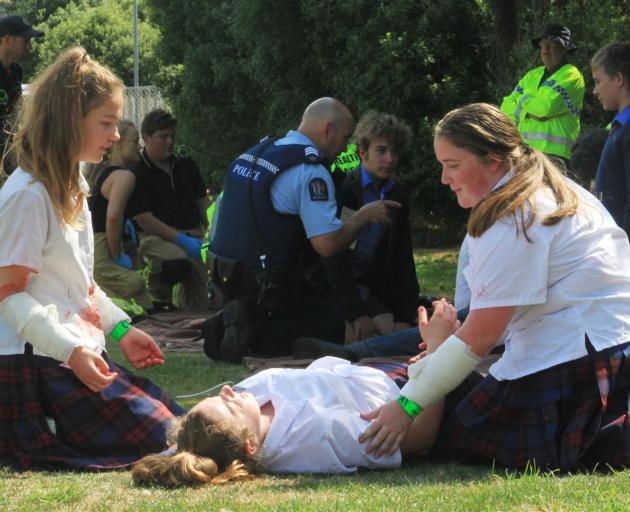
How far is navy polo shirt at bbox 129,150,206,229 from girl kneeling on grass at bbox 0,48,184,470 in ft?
17.7

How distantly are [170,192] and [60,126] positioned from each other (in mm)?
5854

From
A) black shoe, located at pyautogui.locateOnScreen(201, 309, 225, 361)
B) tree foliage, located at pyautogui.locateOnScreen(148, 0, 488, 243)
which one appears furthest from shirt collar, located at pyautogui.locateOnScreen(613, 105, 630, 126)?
tree foliage, located at pyautogui.locateOnScreen(148, 0, 488, 243)

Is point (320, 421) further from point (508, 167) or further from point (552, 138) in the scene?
point (552, 138)

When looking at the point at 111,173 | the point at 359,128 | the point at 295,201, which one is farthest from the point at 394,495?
the point at 111,173

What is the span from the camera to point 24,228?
13.6 ft

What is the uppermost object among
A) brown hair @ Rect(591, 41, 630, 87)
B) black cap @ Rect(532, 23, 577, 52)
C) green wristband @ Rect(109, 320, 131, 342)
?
black cap @ Rect(532, 23, 577, 52)

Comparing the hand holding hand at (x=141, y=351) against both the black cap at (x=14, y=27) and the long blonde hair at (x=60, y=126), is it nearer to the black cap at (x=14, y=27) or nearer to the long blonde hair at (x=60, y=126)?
the long blonde hair at (x=60, y=126)

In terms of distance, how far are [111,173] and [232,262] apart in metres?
2.88

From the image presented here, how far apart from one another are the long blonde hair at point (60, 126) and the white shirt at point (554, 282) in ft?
5.14

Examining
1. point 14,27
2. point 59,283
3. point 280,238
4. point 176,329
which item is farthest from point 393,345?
point 14,27

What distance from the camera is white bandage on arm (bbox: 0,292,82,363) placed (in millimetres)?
4016

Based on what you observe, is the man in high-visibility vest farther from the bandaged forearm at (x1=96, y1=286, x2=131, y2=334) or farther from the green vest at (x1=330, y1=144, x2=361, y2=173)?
the bandaged forearm at (x1=96, y1=286, x2=131, y2=334)

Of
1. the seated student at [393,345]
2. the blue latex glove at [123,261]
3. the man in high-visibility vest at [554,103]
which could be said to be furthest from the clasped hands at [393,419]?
the blue latex glove at [123,261]

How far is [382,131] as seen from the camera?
24.7ft
